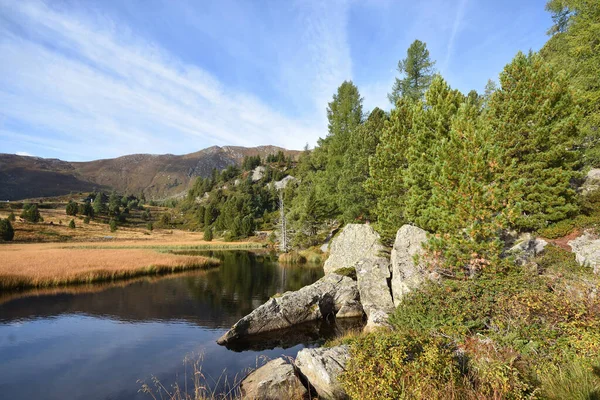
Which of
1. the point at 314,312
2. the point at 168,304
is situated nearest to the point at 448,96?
the point at 314,312

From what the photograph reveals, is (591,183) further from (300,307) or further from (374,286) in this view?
(300,307)

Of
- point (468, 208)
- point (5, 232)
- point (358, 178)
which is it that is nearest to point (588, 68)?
point (468, 208)

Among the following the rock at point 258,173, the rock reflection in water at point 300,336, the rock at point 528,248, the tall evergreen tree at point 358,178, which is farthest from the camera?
the rock at point 258,173

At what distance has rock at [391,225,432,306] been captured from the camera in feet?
52.0

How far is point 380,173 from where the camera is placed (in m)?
27.9

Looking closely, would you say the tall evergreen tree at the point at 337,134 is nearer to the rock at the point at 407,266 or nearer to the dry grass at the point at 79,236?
the rock at the point at 407,266

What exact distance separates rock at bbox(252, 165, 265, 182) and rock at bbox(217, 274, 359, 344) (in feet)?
419

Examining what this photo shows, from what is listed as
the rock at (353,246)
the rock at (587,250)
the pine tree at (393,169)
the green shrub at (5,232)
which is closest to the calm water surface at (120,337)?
the rock at (353,246)

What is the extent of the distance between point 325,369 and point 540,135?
21783 mm

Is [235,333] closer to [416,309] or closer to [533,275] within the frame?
[416,309]

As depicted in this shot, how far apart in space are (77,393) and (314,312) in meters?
12.8

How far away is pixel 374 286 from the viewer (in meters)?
20.1

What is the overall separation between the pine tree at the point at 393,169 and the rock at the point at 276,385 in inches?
713

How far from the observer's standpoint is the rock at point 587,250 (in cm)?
1373
